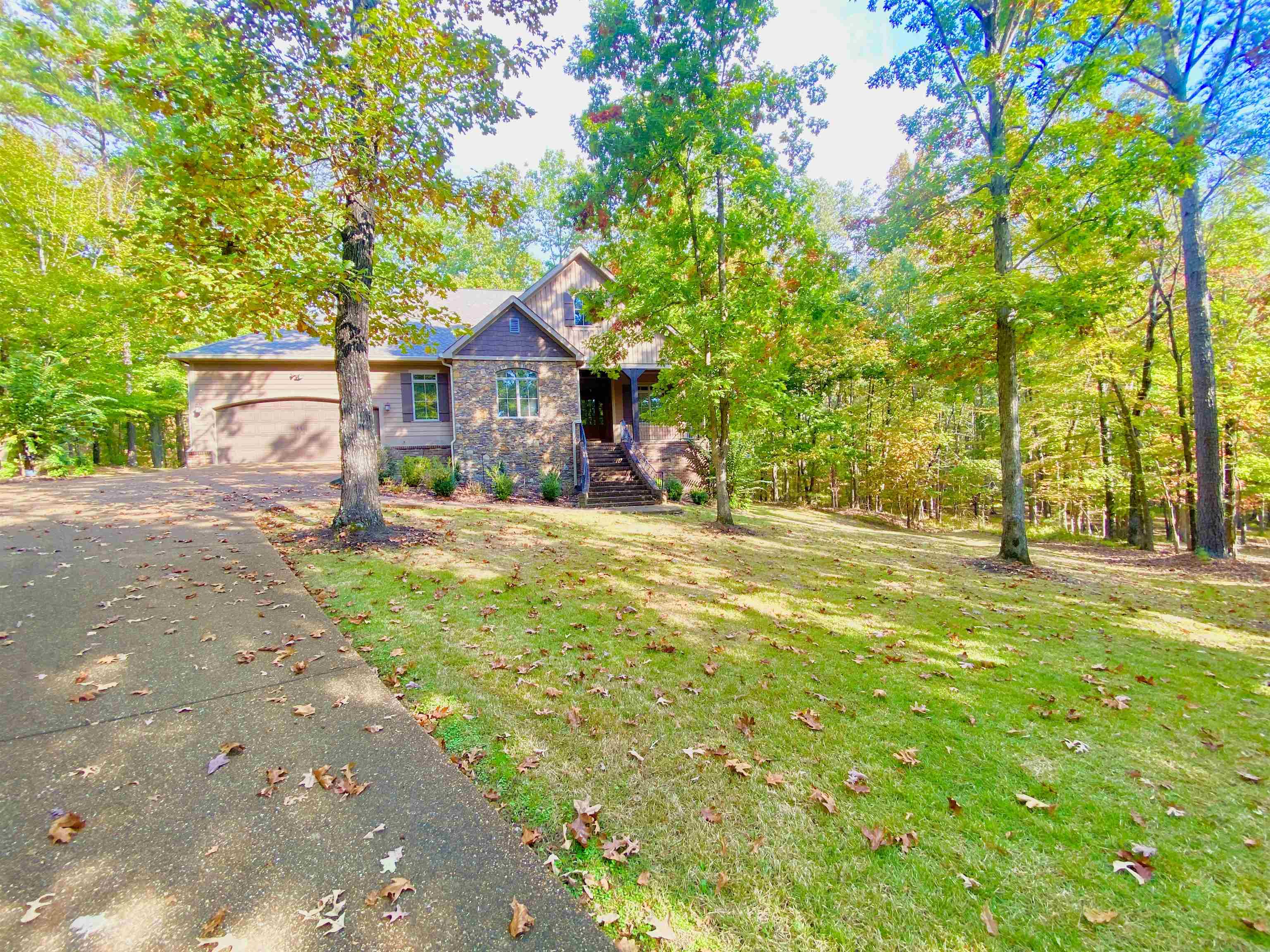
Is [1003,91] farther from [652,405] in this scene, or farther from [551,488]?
[551,488]

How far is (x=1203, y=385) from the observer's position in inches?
385

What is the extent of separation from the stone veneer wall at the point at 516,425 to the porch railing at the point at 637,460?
1.97 m

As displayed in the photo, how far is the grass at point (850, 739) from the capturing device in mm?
1986

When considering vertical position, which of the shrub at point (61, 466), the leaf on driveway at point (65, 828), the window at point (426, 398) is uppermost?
the window at point (426, 398)

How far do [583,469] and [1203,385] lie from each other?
552 inches

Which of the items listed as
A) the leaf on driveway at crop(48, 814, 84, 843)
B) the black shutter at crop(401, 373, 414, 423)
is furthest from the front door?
the leaf on driveway at crop(48, 814, 84, 843)

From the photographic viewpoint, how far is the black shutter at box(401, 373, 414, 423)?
16375mm

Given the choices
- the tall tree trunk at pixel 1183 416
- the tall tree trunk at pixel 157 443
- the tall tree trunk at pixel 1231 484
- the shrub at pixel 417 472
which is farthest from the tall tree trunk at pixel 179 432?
the tall tree trunk at pixel 1231 484

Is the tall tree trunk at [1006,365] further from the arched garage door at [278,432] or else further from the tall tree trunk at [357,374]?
the arched garage door at [278,432]

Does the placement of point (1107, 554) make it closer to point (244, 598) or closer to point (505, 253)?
point (244, 598)

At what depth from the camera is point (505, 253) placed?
99.0 ft

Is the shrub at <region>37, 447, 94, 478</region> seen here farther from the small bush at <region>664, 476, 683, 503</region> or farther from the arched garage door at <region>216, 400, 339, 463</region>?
the small bush at <region>664, 476, 683, 503</region>

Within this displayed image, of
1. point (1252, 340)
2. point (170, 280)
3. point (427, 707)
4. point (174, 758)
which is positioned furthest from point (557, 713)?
point (1252, 340)

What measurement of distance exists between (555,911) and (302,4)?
9479 mm
